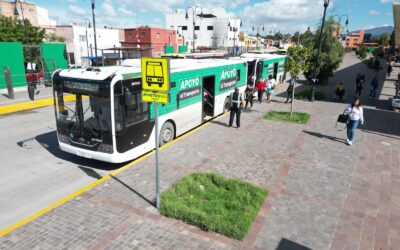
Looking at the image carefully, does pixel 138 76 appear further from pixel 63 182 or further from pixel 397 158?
pixel 397 158

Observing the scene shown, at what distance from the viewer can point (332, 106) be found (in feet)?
57.6

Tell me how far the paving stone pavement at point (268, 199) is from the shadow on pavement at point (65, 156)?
1181 millimetres

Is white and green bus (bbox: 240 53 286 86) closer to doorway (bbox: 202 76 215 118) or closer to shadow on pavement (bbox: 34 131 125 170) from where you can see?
doorway (bbox: 202 76 215 118)

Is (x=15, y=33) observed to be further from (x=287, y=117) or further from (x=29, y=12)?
(x=287, y=117)

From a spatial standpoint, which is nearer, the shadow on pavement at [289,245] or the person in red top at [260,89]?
the shadow on pavement at [289,245]

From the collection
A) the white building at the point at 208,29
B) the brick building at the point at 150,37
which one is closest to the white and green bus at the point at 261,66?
the brick building at the point at 150,37

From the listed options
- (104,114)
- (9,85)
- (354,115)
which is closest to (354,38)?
(354,115)

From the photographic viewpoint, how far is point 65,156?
9.52 m

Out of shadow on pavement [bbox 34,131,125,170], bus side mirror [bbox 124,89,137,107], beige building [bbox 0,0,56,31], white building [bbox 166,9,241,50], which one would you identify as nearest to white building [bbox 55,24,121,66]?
beige building [bbox 0,0,56,31]

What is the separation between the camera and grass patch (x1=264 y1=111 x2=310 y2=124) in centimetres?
1383

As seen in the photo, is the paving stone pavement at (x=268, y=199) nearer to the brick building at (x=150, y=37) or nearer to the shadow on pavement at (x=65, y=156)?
the shadow on pavement at (x=65, y=156)

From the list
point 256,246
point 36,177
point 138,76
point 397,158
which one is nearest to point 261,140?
point 397,158

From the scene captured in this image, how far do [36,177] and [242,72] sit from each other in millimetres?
12080

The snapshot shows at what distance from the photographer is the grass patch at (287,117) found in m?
13.8
